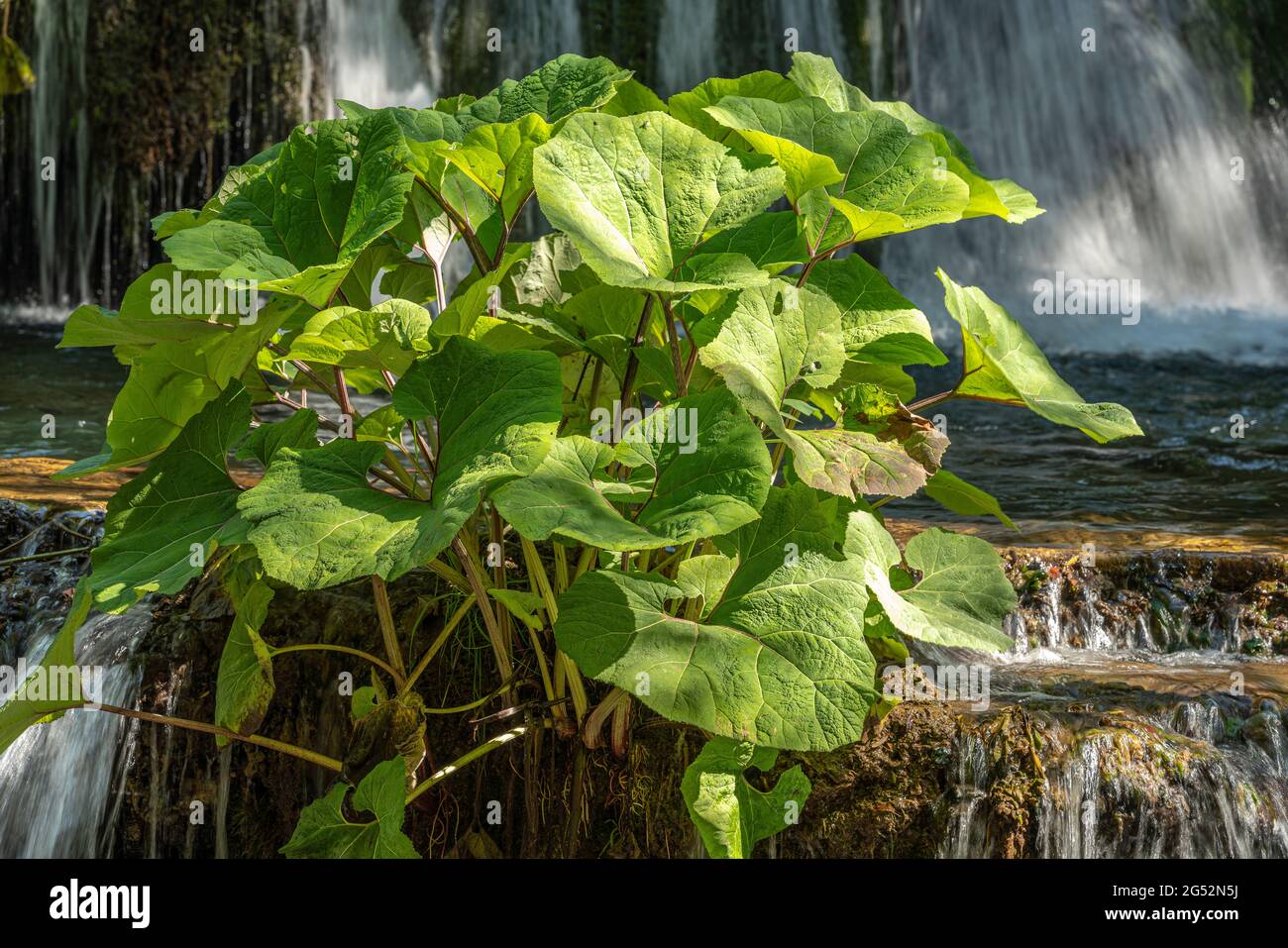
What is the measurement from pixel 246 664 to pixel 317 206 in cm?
59

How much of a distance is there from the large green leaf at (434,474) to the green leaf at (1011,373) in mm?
569

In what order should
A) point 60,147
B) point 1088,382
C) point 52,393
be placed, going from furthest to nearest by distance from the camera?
point 60,147 → point 1088,382 → point 52,393

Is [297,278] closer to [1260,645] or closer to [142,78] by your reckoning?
[1260,645]

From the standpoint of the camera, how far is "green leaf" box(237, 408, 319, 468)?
1486 millimetres

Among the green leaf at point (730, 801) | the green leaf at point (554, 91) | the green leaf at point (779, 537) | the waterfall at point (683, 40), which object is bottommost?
the green leaf at point (730, 801)

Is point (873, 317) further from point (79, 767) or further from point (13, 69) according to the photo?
point (13, 69)

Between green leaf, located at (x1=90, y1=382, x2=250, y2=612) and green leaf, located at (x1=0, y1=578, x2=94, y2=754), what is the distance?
0.08 metres

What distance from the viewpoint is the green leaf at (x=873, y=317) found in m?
1.65

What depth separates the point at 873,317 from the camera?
65.7 inches

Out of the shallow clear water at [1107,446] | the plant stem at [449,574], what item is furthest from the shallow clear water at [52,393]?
the plant stem at [449,574]

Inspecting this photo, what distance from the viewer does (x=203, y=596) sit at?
210 centimetres

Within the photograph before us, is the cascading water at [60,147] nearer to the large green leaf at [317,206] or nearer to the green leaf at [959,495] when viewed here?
the large green leaf at [317,206]

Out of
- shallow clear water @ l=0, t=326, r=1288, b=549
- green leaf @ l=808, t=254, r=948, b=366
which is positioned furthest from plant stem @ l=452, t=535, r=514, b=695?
shallow clear water @ l=0, t=326, r=1288, b=549

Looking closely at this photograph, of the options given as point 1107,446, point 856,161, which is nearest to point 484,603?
point 856,161
